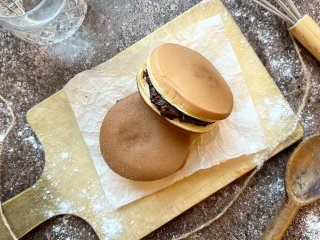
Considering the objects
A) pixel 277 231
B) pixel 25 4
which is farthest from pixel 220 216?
pixel 25 4

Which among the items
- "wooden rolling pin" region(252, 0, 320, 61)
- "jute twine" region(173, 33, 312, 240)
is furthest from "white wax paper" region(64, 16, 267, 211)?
"wooden rolling pin" region(252, 0, 320, 61)

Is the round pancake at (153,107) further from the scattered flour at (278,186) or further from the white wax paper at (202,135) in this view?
the scattered flour at (278,186)

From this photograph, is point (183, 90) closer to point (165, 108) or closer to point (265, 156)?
point (165, 108)

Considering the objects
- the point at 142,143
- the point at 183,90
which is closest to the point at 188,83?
the point at 183,90

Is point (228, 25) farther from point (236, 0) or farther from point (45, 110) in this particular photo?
point (45, 110)

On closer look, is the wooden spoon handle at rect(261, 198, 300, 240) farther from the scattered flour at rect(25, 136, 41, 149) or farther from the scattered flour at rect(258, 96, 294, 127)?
the scattered flour at rect(25, 136, 41, 149)
